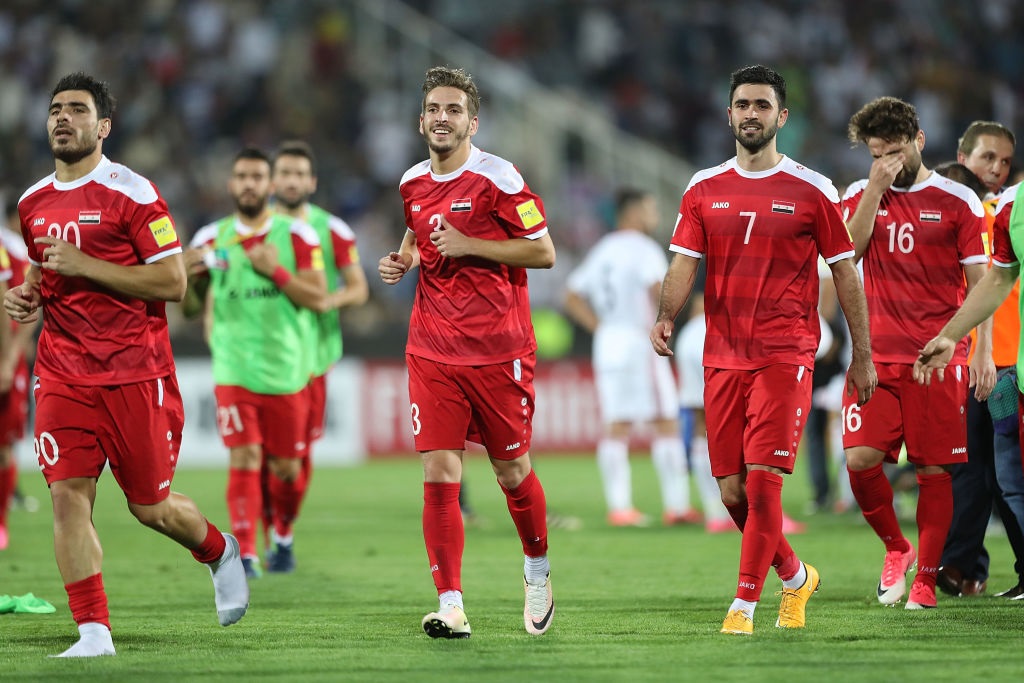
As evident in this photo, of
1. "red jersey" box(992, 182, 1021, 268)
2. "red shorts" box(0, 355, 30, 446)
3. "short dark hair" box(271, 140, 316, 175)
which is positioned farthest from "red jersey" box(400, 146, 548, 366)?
"red shorts" box(0, 355, 30, 446)

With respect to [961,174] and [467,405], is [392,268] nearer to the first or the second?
[467,405]

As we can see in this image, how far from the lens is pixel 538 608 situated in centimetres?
699

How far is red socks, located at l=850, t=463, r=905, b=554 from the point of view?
7711mm

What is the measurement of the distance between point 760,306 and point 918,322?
1152mm

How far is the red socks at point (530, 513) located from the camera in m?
7.11

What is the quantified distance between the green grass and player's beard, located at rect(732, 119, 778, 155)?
2297mm

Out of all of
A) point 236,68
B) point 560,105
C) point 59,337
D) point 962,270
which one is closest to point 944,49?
point 560,105

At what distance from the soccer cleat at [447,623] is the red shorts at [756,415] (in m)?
1.44

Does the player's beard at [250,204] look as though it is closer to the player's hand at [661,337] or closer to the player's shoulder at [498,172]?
the player's shoulder at [498,172]

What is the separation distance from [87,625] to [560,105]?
58.8 ft

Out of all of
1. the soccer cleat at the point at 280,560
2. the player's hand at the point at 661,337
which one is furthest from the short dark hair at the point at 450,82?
the soccer cleat at the point at 280,560

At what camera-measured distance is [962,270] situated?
7.66 meters

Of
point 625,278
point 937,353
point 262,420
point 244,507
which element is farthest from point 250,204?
point 937,353

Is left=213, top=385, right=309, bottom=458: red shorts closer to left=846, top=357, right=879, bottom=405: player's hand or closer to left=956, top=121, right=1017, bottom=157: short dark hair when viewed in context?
left=846, top=357, right=879, bottom=405: player's hand
